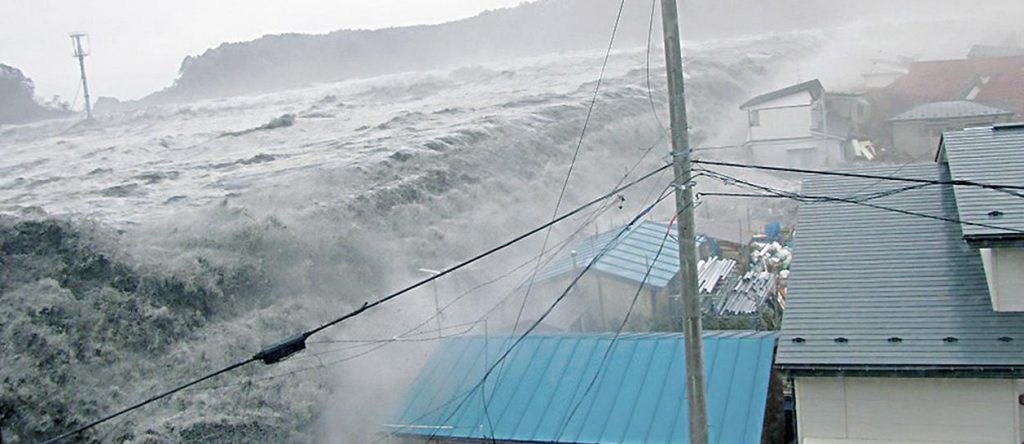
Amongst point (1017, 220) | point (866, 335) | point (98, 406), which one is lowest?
point (98, 406)

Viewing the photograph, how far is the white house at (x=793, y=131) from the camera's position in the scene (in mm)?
25203

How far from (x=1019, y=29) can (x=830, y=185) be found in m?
51.8

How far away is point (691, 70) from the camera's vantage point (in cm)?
4138

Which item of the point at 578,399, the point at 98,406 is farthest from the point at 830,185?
the point at 98,406

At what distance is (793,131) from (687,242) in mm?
21441

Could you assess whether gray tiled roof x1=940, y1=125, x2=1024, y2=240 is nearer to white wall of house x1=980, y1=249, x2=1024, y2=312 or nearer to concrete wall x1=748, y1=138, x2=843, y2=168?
white wall of house x1=980, y1=249, x2=1024, y2=312

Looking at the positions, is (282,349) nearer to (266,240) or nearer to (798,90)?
(266,240)

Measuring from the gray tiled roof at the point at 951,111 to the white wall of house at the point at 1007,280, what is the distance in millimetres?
19133

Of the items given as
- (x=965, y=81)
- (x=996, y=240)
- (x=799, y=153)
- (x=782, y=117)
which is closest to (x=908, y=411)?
(x=996, y=240)

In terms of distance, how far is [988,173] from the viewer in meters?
7.67

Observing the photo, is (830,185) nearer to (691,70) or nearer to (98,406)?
(98,406)

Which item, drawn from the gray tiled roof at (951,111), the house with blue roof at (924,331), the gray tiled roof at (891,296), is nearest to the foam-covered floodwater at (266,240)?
the gray tiled roof at (891,296)

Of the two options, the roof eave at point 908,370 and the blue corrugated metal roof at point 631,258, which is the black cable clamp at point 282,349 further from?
the blue corrugated metal roof at point 631,258

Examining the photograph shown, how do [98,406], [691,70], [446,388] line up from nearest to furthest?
[446,388] < [98,406] < [691,70]
